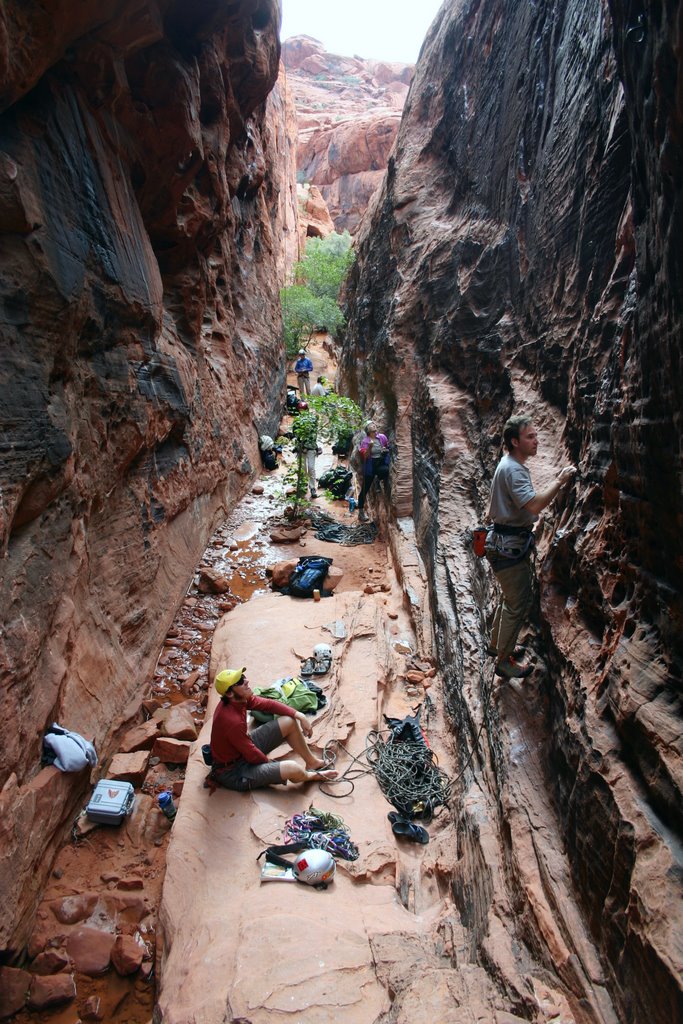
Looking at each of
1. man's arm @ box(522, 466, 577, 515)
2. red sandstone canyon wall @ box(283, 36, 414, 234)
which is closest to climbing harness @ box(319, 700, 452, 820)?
man's arm @ box(522, 466, 577, 515)

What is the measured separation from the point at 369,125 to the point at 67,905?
134 feet

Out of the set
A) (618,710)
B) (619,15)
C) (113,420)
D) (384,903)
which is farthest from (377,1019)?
(113,420)

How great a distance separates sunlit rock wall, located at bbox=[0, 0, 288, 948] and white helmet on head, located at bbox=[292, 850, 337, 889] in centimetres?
193

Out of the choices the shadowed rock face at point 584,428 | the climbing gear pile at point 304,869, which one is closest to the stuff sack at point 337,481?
the shadowed rock face at point 584,428

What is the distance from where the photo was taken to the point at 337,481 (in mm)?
13055

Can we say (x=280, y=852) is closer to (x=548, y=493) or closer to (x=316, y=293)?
(x=548, y=493)

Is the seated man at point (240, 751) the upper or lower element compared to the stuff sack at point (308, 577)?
upper

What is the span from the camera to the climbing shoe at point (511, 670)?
13.3 feet

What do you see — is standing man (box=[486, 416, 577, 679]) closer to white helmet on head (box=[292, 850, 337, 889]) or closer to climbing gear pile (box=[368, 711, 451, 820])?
climbing gear pile (box=[368, 711, 451, 820])

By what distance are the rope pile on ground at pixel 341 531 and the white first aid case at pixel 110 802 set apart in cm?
640

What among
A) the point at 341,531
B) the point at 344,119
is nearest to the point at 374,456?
the point at 341,531

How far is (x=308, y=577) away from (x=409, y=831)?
439 centimetres

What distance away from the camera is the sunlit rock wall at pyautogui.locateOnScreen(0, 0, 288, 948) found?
381 cm

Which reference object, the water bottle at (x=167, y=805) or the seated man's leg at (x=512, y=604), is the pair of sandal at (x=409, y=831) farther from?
the water bottle at (x=167, y=805)
